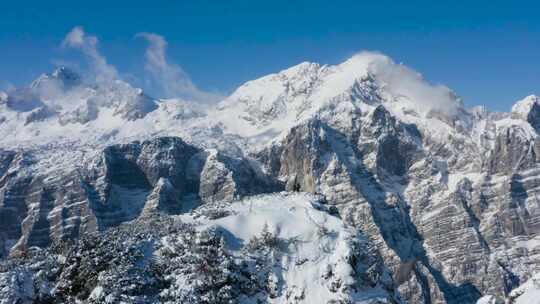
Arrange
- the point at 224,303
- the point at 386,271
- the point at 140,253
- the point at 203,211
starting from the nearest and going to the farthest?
the point at 224,303 → the point at 140,253 → the point at 386,271 → the point at 203,211

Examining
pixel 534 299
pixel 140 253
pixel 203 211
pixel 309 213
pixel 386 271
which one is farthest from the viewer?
pixel 203 211

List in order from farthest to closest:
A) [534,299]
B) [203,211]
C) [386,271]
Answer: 1. [203,211]
2. [386,271]
3. [534,299]

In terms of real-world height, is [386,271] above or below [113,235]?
below

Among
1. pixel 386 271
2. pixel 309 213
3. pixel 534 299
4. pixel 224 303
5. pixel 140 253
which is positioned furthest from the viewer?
pixel 309 213

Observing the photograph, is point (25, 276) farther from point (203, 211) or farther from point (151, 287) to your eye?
point (203, 211)

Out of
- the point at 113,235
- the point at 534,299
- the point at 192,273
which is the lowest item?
the point at 534,299

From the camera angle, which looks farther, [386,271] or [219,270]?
[386,271]

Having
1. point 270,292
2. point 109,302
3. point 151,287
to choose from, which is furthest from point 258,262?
point 109,302

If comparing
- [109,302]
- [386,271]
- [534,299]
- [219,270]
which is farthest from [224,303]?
[534,299]

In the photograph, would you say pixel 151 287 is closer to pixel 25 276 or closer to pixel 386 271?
pixel 25 276
